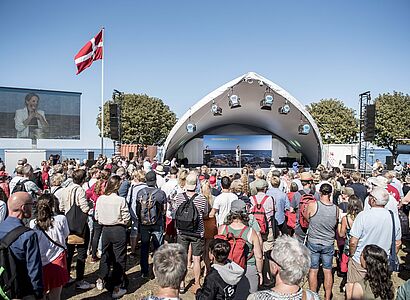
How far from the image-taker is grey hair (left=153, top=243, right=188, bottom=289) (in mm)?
1912

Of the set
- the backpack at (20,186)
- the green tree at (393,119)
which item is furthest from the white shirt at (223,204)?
the green tree at (393,119)

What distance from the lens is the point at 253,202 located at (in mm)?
4414

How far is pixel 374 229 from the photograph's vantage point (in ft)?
10.6

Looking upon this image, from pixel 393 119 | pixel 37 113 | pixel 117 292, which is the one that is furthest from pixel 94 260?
pixel 393 119

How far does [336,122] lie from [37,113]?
81.7 feet

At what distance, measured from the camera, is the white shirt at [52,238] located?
297 cm

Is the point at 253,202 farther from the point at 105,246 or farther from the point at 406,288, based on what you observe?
the point at 406,288

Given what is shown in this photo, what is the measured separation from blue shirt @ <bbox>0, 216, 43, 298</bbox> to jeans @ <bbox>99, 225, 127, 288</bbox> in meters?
1.61

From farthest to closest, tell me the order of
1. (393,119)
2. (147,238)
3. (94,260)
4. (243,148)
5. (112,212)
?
(393,119) → (243,148) → (94,260) → (147,238) → (112,212)

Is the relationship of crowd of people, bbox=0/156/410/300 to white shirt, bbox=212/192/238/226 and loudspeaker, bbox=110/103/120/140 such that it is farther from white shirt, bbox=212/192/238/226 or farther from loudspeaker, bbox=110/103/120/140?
loudspeaker, bbox=110/103/120/140

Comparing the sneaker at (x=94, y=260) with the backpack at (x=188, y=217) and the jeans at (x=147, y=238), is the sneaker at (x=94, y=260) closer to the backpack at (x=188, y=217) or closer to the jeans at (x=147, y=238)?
the jeans at (x=147, y=238)

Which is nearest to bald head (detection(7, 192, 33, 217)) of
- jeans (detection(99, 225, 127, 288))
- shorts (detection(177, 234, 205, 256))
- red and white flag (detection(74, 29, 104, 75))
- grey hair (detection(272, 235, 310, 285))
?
jeans (detection(99, 225, 127, 288))

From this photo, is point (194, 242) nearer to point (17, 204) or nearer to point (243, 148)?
point (17, 204)

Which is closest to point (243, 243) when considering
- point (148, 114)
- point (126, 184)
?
point (126, 184)
